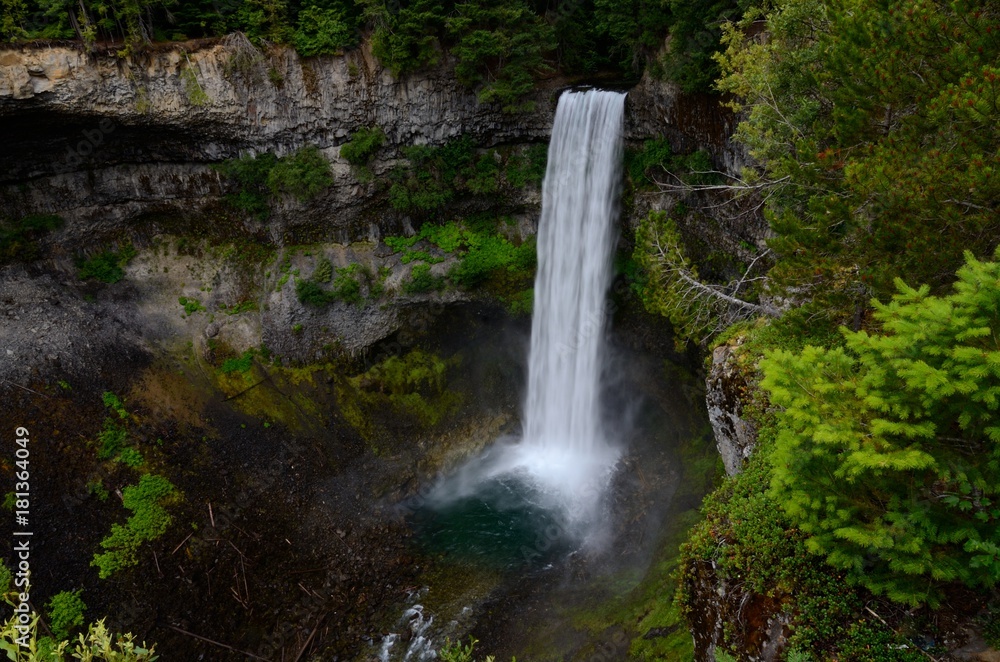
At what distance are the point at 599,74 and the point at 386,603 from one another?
17.8m

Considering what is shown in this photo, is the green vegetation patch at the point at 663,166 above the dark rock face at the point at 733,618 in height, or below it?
above

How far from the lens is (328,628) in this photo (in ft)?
40.9

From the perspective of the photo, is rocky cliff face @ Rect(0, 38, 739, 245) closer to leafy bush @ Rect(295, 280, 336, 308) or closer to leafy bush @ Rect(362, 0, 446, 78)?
leafy bush @ Rect(362, 0, 446, 78)

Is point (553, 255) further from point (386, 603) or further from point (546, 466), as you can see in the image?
point (386, 603)

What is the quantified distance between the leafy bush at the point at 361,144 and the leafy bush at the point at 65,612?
45.3 feet

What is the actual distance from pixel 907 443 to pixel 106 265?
21.0 metres

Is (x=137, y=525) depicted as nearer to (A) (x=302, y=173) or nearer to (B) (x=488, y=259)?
(A) (x=302, y=173)

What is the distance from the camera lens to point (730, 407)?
937 centimetres

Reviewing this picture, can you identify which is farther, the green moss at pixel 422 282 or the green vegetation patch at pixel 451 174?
the green vegetation patch at pixel 451 174

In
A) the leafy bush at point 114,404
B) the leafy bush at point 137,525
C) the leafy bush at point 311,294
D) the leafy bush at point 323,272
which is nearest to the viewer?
the leafy bush at point 137,525

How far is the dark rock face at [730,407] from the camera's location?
896 centimetres

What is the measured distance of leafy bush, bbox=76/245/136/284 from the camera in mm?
17391

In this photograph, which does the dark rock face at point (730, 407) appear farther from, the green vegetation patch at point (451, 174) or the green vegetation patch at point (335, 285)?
the green vegetation patch at point (335, 285)

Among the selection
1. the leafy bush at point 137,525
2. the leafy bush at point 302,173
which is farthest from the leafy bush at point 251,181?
the leafy bush at point 137,525
